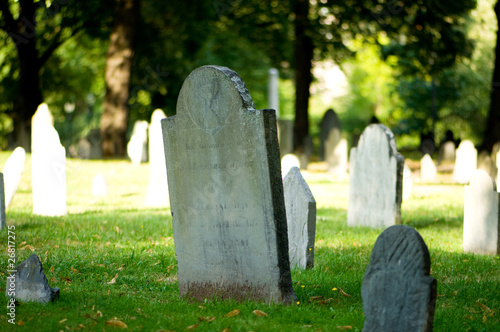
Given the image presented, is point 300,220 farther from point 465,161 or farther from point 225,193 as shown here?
point 465,161

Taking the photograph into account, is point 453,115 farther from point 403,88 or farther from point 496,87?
point 496,87

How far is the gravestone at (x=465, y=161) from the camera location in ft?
61.6

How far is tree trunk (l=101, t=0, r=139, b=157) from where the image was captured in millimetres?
22453

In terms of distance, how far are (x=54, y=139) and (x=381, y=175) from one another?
523 centimetres

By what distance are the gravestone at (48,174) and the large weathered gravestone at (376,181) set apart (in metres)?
4.74

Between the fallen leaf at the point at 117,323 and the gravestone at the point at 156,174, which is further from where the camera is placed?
the gravestone at the point at 156,174

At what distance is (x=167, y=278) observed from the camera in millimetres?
6965

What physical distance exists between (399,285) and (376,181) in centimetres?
596

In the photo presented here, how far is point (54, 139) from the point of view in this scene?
1022cm

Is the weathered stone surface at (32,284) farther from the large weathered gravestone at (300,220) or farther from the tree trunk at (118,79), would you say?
the tree trunk at (118,79)

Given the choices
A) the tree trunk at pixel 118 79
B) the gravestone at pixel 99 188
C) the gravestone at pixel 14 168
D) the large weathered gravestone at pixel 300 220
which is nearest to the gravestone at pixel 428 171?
the gravestone at pixel 99 188

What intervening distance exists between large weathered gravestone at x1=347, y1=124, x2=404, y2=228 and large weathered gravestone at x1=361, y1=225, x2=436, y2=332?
563 cm

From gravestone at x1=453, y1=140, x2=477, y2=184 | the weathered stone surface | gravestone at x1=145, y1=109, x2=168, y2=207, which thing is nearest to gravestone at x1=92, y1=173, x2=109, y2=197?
gravestone at x1=145, y1=109, x2=168, y2=207

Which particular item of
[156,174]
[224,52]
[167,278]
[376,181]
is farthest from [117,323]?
[224,52]
